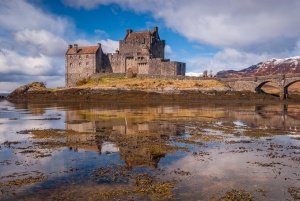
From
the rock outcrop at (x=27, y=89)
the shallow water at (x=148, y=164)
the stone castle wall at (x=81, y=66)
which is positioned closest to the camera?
the shallow water at (x=148, y=164)

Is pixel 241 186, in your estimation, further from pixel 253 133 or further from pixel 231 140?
pixel 253 133

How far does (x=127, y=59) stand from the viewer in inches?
3999

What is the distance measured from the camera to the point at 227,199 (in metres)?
12.7

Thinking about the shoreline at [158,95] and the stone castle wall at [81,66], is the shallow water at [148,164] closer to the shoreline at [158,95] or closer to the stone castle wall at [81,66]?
the shoreline at [158,95]

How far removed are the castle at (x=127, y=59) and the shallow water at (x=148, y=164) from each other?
67285 millimetres

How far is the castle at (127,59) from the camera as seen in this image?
319ft

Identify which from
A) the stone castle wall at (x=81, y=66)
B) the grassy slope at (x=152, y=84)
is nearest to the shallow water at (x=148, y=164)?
the grassy slope at (x=152, y=84)

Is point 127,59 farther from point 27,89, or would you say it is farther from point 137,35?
point 27,89

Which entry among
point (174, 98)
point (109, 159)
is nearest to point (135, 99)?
point (174, 98)

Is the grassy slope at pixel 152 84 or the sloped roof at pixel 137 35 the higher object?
the sloped roof at pixel 137 35

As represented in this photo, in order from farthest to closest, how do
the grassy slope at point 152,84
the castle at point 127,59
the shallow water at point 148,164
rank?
1. the castle at point 127,59
2. the grassy slope at point 152,84
3. the shallow water at point 148,164

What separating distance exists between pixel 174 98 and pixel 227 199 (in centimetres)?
6696

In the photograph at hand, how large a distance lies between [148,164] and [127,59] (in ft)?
280

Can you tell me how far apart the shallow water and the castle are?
67285 millimetres
